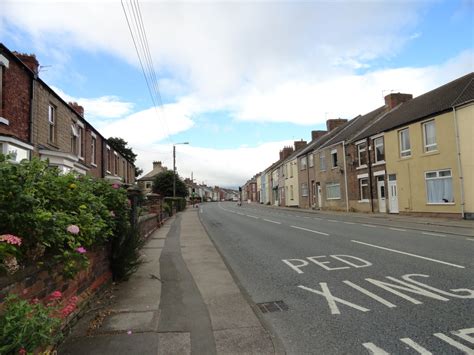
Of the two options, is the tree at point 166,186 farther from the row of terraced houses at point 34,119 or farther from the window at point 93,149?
the row of terraced houses at point 34,119

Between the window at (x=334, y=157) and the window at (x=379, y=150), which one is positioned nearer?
the window at (x=379, y=150)

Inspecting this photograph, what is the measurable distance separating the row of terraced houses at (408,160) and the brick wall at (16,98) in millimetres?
19880

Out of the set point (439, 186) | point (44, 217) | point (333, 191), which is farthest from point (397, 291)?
point (333, 191)

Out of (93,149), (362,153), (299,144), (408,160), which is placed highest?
(299,144)

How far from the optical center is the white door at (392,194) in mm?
24312

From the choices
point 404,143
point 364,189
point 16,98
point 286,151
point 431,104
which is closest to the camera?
point 16,98

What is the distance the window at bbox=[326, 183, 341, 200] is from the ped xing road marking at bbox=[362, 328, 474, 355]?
2862 cm

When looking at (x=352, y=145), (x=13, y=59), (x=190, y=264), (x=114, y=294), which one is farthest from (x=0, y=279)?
(x=352, y=145)

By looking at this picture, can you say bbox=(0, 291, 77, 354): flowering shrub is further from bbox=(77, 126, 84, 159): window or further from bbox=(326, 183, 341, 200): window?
bbox=(326, 183, 341, 200): window

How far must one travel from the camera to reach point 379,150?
26.2m

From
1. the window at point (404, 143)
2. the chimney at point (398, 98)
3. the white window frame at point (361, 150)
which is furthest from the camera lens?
the chimney at point (398, 98)

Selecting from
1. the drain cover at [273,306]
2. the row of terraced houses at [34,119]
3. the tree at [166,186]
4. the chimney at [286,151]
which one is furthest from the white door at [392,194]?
the chimney at [286,151]

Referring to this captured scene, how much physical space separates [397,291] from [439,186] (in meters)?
16.7

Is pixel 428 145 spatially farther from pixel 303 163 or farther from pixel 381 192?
pixel 303 163
